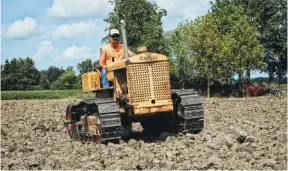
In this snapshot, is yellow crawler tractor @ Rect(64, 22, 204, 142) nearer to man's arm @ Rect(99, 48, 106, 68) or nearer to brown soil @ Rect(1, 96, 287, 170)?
brown soil @ Rect(1, 96, 287, 170)

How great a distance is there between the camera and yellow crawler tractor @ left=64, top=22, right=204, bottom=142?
12586mm

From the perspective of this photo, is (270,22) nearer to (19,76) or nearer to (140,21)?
(140,21)

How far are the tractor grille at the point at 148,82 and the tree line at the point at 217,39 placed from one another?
114ft

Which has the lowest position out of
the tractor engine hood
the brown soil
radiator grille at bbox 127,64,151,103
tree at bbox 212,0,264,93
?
the brown soil

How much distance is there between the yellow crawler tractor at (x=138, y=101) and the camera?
41.3 feet

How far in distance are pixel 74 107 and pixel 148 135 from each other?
213 centimetres

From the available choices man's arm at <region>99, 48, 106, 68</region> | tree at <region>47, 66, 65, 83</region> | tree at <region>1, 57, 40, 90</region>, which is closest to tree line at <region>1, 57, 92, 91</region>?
tree at <region>1, 57, 40, 90</region>

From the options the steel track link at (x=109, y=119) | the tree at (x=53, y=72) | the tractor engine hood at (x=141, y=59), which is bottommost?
the steel track link at (x=109, y=119)

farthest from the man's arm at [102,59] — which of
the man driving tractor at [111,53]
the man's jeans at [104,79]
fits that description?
the man's jeans at [104,79]

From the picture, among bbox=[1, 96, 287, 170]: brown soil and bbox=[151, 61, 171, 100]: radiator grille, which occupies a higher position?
bbox=[151, 61, 171, 100]: radiator grille

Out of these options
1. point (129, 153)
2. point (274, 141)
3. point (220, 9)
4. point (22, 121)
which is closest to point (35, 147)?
point (129, 153)

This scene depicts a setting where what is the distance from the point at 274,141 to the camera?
11.2 meters

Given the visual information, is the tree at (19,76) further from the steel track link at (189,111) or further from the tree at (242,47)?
the steel track link at (189,111)

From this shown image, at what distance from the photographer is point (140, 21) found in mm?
51219
